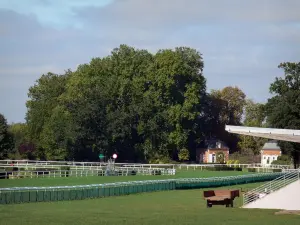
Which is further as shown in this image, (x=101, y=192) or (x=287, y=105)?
(x=287, y=105)

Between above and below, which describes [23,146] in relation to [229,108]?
below

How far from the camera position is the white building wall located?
1298 inches

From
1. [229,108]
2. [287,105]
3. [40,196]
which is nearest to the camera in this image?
[40,196]

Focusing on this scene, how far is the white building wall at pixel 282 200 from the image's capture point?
108 ft

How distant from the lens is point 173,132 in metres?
105

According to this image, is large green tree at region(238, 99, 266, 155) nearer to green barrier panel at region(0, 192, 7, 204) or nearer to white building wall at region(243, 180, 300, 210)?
white building wall at region(243, 180, 300, 210)

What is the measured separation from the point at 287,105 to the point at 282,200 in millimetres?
55844

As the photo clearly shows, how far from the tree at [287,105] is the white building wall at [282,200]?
54.2 meters

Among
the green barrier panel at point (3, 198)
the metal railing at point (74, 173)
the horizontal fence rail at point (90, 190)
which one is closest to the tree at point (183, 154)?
the metal railing at point (74, 173)

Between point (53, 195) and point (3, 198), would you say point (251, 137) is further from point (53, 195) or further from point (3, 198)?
point (3, 198)

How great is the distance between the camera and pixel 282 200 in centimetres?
3325

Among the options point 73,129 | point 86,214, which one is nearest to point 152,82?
point 73,129

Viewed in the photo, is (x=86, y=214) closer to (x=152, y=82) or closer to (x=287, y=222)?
(x=287, y=222)

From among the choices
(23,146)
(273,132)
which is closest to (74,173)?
(273,132)
